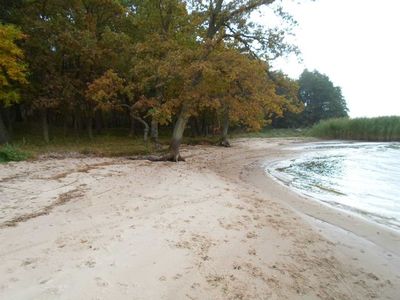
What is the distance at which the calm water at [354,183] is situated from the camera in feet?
31.6

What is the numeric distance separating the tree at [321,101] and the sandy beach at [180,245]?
63.2m

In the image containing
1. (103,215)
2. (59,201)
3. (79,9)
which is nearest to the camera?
(103,215)

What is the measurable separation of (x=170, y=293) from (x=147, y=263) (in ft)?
2.63

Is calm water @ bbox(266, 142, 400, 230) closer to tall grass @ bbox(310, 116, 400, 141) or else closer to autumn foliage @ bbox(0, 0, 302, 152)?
autumn foliage @ bbox(0, 0, 302, 152)

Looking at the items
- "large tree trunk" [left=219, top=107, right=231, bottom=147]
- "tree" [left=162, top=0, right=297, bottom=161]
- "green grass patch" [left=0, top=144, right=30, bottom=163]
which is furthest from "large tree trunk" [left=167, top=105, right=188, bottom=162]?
"large tree trunk" [left=219, top=107, right=231, bottom=147]

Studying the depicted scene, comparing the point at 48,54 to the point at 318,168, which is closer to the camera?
the point at 318,168

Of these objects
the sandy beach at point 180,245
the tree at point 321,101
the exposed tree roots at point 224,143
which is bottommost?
the exposed tree roots at point 224,143

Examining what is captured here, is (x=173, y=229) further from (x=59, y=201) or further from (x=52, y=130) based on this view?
(x=52, y=130)

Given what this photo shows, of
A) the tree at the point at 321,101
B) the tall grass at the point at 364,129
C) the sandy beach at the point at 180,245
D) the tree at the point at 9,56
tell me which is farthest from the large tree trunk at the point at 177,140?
the tree at the point at 321,101

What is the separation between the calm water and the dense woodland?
10.2 ft

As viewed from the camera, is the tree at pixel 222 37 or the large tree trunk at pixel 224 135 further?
the large tree trunk at pixel 224 135

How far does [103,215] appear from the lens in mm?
6973

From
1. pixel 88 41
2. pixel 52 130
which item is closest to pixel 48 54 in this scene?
pixel 88 41

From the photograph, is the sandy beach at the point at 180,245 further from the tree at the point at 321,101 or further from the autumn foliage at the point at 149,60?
the tree at the point at 321,101
